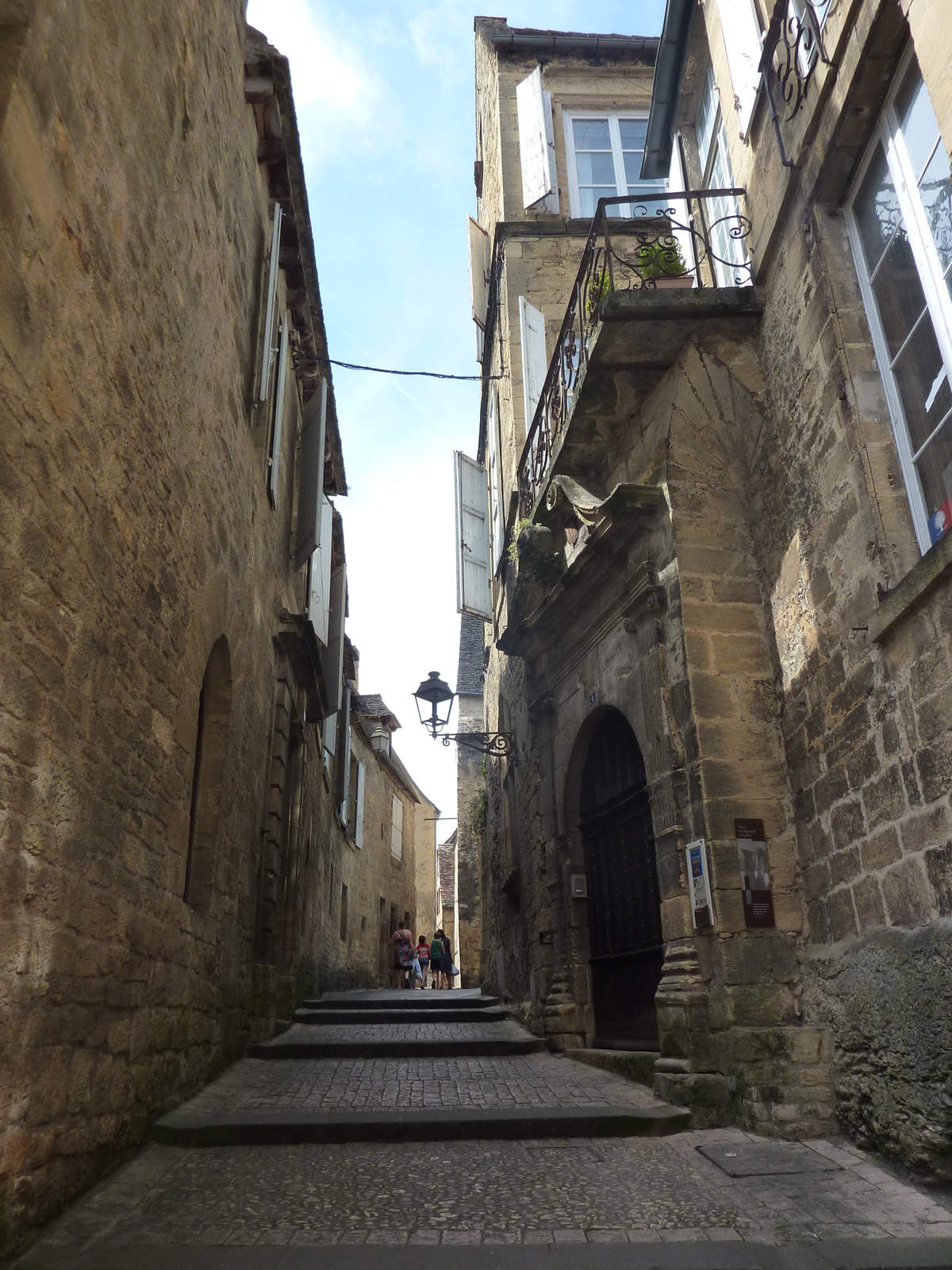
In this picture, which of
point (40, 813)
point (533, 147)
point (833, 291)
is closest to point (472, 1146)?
point (40, 813)

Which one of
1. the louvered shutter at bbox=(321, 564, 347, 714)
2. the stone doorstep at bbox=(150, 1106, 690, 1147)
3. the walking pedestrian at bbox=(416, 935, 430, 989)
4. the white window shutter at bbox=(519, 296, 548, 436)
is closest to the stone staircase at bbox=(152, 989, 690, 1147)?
the stone doorstep at bbox=(150, 1106, 690, 1147)

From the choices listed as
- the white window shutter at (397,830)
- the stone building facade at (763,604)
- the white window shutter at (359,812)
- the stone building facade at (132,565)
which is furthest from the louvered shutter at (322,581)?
the white window shutter at (397,830)

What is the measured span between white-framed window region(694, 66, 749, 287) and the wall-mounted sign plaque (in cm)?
329

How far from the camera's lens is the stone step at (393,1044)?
663 centimetres

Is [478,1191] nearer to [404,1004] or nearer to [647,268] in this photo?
[647,268]

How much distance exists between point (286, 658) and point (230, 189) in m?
3.81

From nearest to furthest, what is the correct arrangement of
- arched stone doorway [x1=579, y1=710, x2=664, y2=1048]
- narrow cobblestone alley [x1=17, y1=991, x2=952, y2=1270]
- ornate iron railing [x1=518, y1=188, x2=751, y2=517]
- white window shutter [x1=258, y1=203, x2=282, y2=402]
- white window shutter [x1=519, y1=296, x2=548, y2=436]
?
narrow cobblestone alley [x1=17, y1=991, x2=952, y2=1270], ornate iron railing [x1=518, y1=188, x2=751, y2=517], arched stone doorway [x1=579, y1=710, x2=664, y2=1048], white window shutter [x1=258, y1=203, x2=282, y2=402], white window shutter [x1=519, y1=296, x2=548, y2=436]

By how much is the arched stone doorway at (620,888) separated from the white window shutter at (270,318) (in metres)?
3.39

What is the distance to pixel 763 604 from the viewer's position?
212 inches

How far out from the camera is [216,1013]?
5.62m

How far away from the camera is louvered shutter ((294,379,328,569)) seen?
28.5 feet

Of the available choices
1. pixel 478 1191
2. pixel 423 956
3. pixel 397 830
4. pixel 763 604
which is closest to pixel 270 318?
pixel 763 604

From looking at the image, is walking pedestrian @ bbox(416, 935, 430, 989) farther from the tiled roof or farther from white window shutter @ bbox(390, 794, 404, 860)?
the tiled roof

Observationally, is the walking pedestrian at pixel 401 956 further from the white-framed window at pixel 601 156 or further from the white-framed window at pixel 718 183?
the white-framed window at pixel 718 183
